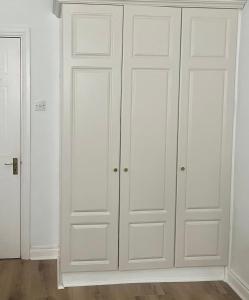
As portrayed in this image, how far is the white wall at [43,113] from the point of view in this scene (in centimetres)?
399

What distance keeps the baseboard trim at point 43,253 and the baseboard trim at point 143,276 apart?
2.16 ft

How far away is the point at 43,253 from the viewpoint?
4.21 meters

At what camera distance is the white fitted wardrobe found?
3406 millimetres

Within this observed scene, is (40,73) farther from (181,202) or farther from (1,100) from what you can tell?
(181,202)

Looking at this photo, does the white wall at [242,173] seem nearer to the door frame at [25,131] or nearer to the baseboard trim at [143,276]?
the baseboard trim at [143,276]

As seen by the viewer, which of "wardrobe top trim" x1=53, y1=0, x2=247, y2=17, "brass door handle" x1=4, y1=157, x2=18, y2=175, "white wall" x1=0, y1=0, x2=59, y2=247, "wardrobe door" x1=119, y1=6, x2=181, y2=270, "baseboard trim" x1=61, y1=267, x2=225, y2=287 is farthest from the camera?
"brass door handle" x1=4, y1=157, x2=18, y2=175

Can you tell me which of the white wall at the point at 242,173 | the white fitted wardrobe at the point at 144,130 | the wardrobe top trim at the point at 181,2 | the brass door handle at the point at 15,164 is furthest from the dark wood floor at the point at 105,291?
the wardrobe top trim at the point at 181,2

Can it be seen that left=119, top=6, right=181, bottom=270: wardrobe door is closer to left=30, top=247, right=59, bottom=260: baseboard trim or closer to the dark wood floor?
the dark wood floor

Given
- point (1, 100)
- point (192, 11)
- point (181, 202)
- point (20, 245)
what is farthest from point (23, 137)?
point (192, 11)

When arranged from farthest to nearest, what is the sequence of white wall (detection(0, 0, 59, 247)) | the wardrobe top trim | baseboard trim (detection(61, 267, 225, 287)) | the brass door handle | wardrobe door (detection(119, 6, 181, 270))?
the brass door handle < white wall (detection(0, 0, 59, 247)) < baseboard trim (detection(61, 267, 225, 287)) < wardrobe door (detection(119, 6, 181, 270)) < the wardrobe top trim

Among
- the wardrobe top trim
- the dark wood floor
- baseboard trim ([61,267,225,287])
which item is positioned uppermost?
the wardrobe top trim

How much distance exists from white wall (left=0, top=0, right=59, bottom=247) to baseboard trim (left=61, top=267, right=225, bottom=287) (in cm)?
70

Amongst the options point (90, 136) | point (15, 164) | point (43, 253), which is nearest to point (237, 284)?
point (90, 136)

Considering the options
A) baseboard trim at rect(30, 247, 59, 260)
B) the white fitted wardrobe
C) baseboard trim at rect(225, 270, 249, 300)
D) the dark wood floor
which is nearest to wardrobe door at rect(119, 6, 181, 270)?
the white fitted wardrobe
